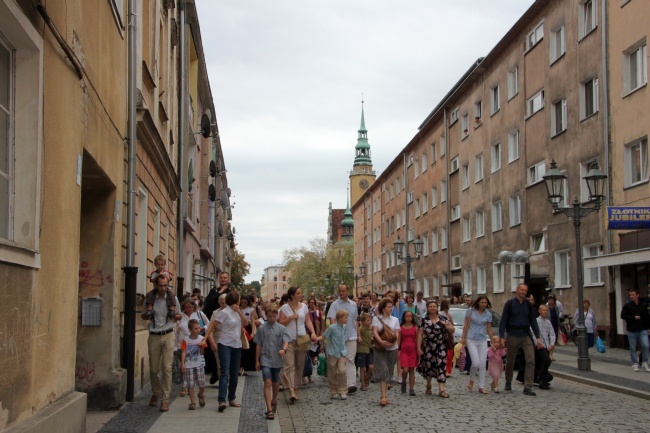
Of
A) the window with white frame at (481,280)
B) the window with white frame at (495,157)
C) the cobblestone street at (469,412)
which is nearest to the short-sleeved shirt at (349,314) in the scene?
the cobblestone street at (469,412)

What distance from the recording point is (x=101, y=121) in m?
10.8

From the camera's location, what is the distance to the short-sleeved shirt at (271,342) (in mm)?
12203

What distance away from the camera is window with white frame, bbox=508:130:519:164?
3541cm

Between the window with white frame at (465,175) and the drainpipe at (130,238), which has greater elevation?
the window with white frame at (465,175)

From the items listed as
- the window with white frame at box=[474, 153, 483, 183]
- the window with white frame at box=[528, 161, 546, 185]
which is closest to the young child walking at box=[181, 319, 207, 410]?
the window with white frame at box=[528, 161, 546, 185]

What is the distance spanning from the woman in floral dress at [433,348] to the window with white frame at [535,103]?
18.9 metres

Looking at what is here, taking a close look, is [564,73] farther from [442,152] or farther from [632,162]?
[442,152]

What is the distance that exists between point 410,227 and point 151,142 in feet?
148

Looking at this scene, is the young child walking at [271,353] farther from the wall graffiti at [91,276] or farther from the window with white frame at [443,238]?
the window with white frame at [443,238]

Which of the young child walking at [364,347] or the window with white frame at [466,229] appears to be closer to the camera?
the young child walking at [364,347]

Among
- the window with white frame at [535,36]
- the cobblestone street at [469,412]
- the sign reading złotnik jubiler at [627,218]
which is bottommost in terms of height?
the cobblestone street at [469,412]

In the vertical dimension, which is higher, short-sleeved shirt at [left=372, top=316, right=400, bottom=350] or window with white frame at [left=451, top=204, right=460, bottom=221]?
window with white frame at [left=451, top=204, right=460, bottom=221]

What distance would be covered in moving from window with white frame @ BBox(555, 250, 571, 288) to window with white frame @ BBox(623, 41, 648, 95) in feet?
22.0

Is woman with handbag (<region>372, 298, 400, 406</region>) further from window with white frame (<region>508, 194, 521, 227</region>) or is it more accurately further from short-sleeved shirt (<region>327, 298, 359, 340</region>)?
window with white frame (<region>508, 194, 521, 227</region>)
